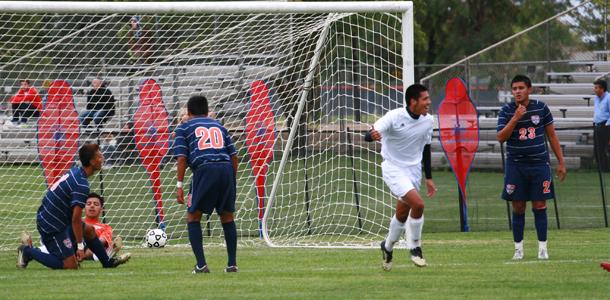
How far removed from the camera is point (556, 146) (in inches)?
538

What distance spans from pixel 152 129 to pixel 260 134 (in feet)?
5.17

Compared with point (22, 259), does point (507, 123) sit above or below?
above

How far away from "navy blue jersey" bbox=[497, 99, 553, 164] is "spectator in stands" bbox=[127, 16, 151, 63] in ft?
23.6

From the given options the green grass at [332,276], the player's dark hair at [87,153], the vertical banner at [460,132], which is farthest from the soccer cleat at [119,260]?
the vertical banner at [460,132]

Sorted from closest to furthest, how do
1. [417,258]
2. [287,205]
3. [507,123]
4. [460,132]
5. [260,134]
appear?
[417,258]
[507,123]
[260,134]
[287,205]
[460,132]

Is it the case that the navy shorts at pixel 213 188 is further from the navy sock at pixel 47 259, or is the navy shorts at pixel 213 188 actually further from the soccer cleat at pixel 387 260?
the navy sock at pixel 47 259

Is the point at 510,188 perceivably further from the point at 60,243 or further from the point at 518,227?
the point at 60,243

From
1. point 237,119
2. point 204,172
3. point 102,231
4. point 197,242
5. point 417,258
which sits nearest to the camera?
point 204,172

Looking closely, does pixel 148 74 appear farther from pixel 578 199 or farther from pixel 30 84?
pixel 578 199

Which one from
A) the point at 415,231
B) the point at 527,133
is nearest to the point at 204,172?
the point at 415,231

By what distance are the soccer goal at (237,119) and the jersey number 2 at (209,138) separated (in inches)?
173

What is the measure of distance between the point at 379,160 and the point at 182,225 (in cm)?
318

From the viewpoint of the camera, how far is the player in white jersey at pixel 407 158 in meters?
12.6

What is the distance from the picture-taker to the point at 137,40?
770 inches
